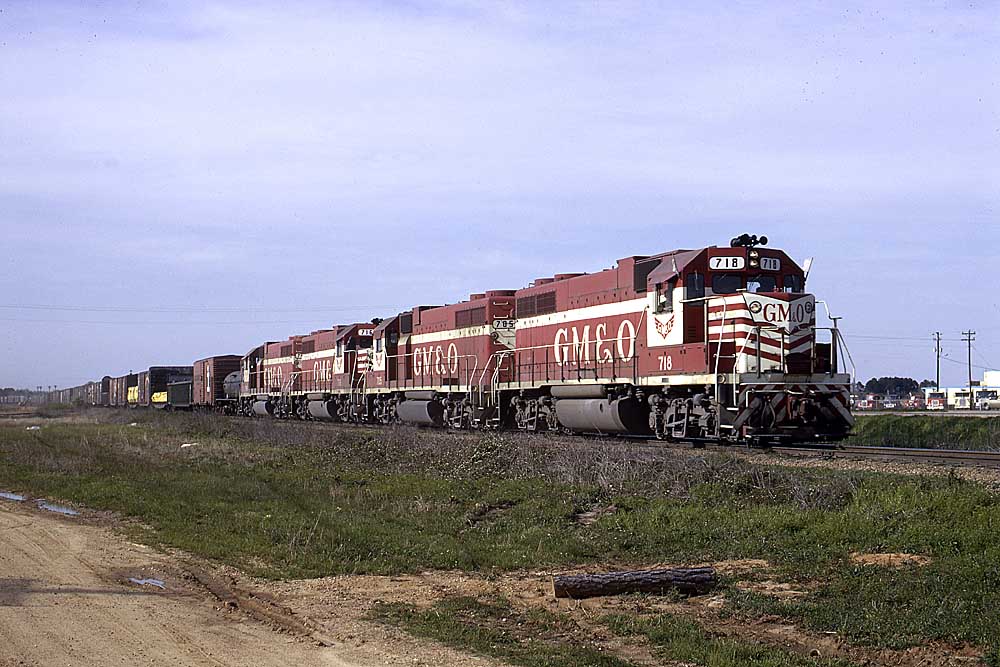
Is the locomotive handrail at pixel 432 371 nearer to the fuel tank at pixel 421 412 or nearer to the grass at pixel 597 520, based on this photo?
the fuel tank at pixel 421 412

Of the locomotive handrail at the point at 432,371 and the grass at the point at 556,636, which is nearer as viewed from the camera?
the grass at the point at 556,636

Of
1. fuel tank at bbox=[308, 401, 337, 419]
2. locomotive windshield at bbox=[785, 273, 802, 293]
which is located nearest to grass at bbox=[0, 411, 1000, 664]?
locomotive windshield at bbox=[785, 273, 802, 293]

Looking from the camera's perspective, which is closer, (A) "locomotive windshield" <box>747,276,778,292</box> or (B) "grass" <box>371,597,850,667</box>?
(B) "grass" <box>371,597,850,667</box>

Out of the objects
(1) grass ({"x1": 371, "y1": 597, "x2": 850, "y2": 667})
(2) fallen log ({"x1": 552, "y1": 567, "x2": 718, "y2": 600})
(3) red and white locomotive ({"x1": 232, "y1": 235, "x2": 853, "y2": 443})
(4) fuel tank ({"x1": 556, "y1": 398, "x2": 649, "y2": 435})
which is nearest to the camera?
(1) grass ({"x1": 371, "y1": 597, "x2": 850, "y2": 667})

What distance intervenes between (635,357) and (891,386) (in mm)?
122617

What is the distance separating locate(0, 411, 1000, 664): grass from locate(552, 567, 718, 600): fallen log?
1.05 ft

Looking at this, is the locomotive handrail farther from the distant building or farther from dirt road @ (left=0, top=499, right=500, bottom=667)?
the distant building

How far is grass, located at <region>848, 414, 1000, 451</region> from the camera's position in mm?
26297

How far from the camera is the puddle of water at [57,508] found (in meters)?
15.0

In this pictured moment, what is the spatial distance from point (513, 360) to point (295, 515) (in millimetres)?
15681

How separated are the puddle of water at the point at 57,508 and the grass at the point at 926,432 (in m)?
18.3

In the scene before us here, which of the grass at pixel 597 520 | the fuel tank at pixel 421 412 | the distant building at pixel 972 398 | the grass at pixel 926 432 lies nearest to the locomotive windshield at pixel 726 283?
the grass at pixel 597 520

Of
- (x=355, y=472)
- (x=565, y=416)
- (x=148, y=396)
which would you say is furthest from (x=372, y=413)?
(x=148, y=396)

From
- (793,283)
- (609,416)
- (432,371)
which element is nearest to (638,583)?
(793,283)
